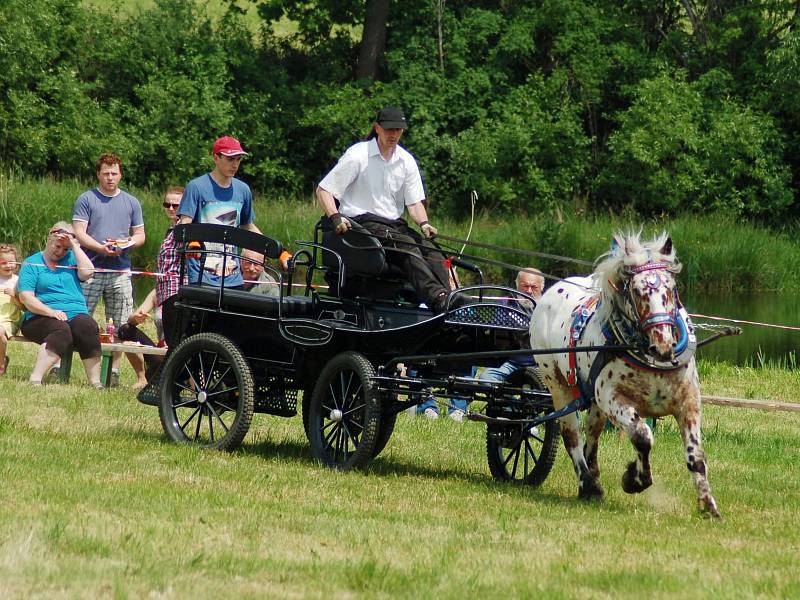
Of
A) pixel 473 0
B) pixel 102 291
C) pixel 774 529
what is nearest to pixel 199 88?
pixel 473 0

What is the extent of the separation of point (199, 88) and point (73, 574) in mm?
31773

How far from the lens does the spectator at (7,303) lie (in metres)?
12.9

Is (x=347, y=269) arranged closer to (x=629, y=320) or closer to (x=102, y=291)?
(x=629, y=320)

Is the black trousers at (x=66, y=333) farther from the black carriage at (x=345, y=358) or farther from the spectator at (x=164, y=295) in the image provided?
the black carriage at (x=345, y=358)

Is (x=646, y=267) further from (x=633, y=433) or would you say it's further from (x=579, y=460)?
(x=579, y=460)

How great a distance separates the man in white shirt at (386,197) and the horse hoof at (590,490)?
1497mm

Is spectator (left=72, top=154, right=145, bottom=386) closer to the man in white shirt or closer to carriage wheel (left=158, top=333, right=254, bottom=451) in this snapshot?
carriage wheel (left=158, top=333, right=254, bottom=451)

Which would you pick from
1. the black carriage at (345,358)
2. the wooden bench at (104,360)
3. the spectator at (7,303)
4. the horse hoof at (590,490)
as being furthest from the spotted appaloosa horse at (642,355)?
the spectator at (7,303)

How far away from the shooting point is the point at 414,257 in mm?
8812

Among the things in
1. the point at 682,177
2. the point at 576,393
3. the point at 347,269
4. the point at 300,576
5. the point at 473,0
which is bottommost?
the point at 300,576

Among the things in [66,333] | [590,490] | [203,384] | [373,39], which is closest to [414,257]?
[203,384]

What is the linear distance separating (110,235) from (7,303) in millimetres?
1288

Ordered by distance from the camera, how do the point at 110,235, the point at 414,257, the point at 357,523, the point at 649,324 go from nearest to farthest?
the point at 357,523 → the point at 649,324 → the point at 414,257 → the point at 110,235

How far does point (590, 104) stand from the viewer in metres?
38.7
